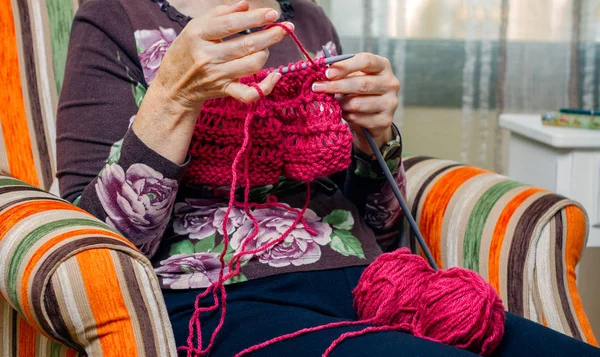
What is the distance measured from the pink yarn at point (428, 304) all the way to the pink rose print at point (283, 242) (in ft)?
0.27

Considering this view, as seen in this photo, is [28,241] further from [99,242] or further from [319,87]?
[319,87]

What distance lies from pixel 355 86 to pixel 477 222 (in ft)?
1.17

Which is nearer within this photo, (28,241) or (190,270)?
(28,241)

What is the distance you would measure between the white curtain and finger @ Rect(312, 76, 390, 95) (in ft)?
3.20

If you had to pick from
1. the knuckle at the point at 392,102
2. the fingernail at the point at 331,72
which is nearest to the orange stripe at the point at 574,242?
the knuckle at the point at 392,102

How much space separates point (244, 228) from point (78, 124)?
0.85 ft

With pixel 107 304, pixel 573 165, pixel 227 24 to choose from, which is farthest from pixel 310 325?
pixel 573 165

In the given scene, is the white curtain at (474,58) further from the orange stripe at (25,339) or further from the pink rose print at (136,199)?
the orange stripe at (25,339)

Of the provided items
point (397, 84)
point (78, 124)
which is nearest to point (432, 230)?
point (397, 84)

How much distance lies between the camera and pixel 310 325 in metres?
0.77

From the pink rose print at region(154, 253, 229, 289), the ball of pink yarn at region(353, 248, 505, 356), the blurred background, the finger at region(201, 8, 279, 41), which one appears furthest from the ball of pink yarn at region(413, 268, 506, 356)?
the blurred background

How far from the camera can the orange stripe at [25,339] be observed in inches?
33.0

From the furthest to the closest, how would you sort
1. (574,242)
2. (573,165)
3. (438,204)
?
(573,165), (438,204), (574,242)

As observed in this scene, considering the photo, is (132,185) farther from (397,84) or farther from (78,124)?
(397,84)
